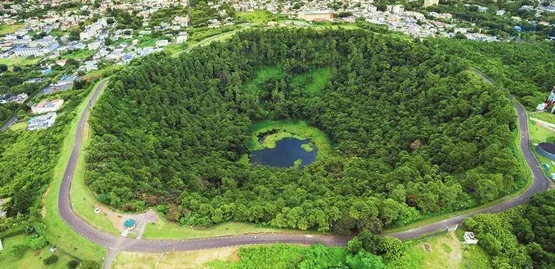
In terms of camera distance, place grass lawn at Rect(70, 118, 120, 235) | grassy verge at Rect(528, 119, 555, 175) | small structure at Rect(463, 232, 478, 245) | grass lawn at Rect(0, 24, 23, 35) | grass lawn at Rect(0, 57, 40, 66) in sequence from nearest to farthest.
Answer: small structure at Rect(463, 232, 478, 245) < grass lawn at Rect(70, 118, 120, 235) < grassy verge at Rect(528, 119, 555, 175) < grass lawn at Rect(0, 57, 40, 66) < grass lawn at Rect(0, 24, 23, 35)

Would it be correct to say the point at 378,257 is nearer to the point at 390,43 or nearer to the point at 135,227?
the point at 135,227

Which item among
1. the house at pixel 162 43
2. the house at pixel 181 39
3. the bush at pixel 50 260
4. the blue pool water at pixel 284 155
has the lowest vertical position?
the blue pool water at pixel 284 155

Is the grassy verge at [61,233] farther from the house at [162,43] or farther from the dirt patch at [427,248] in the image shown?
the house at [162,43]

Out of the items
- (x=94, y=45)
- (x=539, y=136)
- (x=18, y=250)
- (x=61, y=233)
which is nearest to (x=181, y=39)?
(x=94, y=45)

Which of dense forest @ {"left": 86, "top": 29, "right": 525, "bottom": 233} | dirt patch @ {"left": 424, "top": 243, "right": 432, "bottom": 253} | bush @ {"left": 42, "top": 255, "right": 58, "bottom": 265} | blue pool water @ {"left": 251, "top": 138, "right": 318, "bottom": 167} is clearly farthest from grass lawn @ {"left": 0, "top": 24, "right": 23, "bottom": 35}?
dirt patch @ {"left": 424, "top": 243, "right": 432, "bottom": 253}

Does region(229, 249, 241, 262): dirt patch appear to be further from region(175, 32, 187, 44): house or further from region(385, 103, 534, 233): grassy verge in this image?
region(175, 32, 187, 44): house

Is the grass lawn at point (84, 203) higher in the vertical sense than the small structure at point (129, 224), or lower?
lower

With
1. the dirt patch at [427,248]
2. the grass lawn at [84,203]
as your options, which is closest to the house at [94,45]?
the grass lawn at [84,203]
